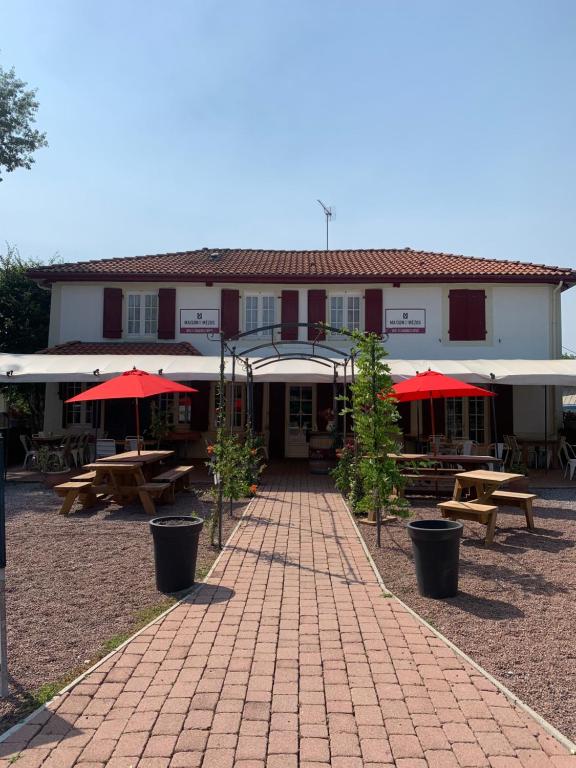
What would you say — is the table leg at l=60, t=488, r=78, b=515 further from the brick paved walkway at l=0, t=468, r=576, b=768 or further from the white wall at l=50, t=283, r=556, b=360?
the white wall at l=50, t=283, r=556, b=360

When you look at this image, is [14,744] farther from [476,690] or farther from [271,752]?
[476,690]

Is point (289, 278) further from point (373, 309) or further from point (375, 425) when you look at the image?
point (375, 425)

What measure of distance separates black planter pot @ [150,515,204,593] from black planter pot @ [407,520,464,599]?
6.20ft

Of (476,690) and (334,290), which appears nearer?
(476,690)

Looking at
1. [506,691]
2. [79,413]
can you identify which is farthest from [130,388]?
[79,413]

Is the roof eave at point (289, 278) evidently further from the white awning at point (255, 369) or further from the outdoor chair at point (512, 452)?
the outdoor chair at point (512, 452)

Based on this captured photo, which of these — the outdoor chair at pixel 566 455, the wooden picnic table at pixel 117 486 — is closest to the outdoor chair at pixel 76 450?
the wooden picnic table at pixel 117 486

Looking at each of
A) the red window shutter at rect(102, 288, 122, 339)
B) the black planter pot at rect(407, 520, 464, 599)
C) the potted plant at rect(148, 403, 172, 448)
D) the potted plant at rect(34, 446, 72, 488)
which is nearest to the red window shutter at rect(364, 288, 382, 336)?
the potted plant at rect(148, 403, 172, 448)

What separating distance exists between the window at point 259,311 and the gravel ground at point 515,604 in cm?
901

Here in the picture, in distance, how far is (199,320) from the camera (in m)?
15.6

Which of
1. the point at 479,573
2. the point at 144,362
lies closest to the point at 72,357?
the point at 144,362

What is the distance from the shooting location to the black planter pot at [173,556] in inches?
188

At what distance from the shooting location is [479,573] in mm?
5422

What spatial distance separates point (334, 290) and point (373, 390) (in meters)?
9.23
